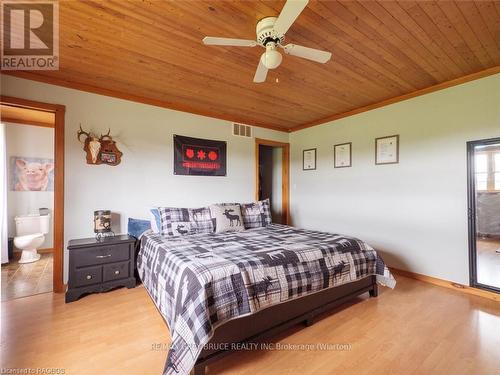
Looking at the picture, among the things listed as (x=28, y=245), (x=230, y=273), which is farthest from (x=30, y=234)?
(x=230, y=273)

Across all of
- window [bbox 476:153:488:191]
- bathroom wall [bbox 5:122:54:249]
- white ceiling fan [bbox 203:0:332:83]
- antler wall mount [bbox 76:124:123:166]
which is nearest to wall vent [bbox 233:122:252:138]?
antler wall mount [bbox 76:124:123:166]

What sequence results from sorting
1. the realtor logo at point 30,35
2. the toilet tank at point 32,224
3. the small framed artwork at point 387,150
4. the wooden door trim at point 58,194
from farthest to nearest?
the toilet tank at point 32,224 < the small framed artwork at point 387,150 < the wooden door trim at point 58,194 < the realtor logo at point 30,35

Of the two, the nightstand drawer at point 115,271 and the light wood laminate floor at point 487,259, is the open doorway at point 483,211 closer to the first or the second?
the light wood laminate floor at point 487,259

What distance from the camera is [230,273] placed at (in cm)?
166

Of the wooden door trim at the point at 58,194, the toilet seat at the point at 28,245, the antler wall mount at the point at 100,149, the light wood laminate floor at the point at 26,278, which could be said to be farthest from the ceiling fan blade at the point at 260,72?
the toilet seat at the point at 28,245

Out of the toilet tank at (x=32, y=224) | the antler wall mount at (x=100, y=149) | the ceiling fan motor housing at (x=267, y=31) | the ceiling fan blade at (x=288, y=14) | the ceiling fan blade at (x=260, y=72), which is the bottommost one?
the toilet tank at (x=32, y=224)

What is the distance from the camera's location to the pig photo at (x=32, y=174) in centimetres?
404

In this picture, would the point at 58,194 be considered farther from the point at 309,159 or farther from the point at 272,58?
the point at 309,159

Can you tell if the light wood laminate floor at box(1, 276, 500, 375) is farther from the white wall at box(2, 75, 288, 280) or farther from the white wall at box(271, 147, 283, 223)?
the white wall at box(271, 147, 283, 223)

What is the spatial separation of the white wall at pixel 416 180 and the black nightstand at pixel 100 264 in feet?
10.6

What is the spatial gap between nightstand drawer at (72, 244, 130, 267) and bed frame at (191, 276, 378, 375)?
5.76ft

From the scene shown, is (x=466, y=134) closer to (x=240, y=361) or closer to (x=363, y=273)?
(x=363, y=273)

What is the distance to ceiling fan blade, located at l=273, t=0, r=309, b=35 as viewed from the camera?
4.51ft

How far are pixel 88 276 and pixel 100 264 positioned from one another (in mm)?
157
